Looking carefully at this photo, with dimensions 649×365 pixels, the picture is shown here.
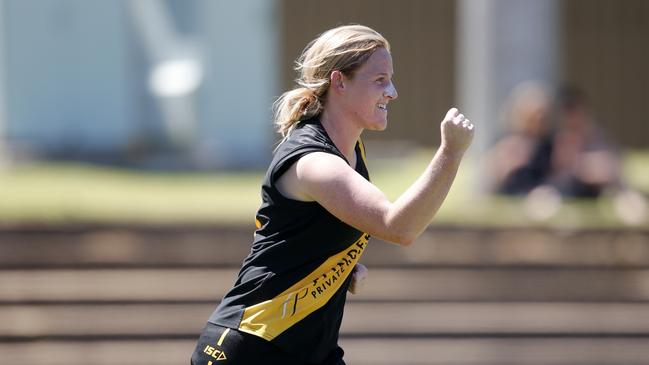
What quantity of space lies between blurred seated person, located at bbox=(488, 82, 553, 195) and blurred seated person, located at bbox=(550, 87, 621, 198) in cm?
8

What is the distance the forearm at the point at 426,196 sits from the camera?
305 cm

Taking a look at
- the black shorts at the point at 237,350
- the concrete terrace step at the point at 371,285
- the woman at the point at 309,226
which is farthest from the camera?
the concrete terrace step at the point at 371,285

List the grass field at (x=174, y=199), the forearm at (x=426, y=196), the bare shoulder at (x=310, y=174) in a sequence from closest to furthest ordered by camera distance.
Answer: the forearm at (x=426, y=196) < the bare shoulder at (x=310, y=174) < the grass field at (x=174, y=199)

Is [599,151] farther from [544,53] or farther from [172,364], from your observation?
[172,364]

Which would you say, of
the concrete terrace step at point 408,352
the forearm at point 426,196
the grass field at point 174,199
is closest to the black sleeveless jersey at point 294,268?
the forearm at point 426,196

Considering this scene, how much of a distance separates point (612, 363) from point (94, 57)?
5673mm

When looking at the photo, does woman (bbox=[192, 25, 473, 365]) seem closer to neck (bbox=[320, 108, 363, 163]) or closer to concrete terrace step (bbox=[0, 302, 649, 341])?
neck (bbox=[320, 108, 363, 163])

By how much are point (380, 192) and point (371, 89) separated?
13.1 inches

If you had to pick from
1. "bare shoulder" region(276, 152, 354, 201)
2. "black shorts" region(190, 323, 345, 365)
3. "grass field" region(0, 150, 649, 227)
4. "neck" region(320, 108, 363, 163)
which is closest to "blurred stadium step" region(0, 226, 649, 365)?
"grass field" region(0, 150, 649, 227)

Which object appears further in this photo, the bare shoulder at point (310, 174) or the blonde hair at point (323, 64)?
A: the blonde hair at point (323, 64)

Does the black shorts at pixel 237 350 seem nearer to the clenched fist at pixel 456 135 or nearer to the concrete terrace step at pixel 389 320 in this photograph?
the clenched fist at pixel 456 135

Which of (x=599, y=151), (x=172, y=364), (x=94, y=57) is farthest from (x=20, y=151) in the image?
(x=599, y=151)

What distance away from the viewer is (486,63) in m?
8.62

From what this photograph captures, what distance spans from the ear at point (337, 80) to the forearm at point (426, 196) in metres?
0.44
